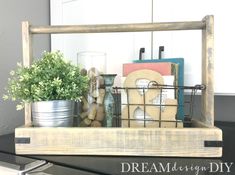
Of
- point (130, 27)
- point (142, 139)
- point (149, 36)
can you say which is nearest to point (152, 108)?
point (142, 139)

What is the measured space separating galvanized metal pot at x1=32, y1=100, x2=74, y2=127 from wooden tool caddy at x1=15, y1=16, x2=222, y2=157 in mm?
25

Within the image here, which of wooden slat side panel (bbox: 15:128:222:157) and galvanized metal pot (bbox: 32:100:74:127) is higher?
galvanized metal pot (bbox: 32:100:74:127)

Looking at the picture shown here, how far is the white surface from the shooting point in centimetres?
104

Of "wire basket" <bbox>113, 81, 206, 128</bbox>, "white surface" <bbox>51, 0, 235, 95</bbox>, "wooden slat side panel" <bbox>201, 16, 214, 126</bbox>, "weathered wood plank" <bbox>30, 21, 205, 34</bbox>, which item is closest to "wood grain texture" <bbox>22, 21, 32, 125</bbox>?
"weathered wood plank" <bbox>30, 21, 205, 34</bbox>

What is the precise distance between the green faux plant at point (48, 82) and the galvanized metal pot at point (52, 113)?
18mm

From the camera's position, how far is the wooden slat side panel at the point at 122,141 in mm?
738

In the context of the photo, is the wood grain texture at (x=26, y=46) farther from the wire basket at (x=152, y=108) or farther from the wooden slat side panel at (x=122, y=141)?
the wire basket at (x=152, y=108)

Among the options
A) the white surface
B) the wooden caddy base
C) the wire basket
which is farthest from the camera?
the white surface

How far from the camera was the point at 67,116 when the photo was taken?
2.64 ft

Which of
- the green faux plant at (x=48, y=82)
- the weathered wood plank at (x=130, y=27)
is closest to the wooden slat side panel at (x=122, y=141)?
the green faux plant at (x=48, y=82)

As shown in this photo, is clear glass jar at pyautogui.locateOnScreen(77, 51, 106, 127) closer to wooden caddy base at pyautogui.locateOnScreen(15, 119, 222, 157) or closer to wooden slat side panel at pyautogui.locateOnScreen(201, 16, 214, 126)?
wooden caddy base at pyautogui.locateOnScreen(15, 119, 222, 157)

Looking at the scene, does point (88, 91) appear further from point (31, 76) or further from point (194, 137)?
point (194, 137)

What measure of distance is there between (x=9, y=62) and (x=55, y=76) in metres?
0.56

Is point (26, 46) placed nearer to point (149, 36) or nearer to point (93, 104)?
point (93, 104)
